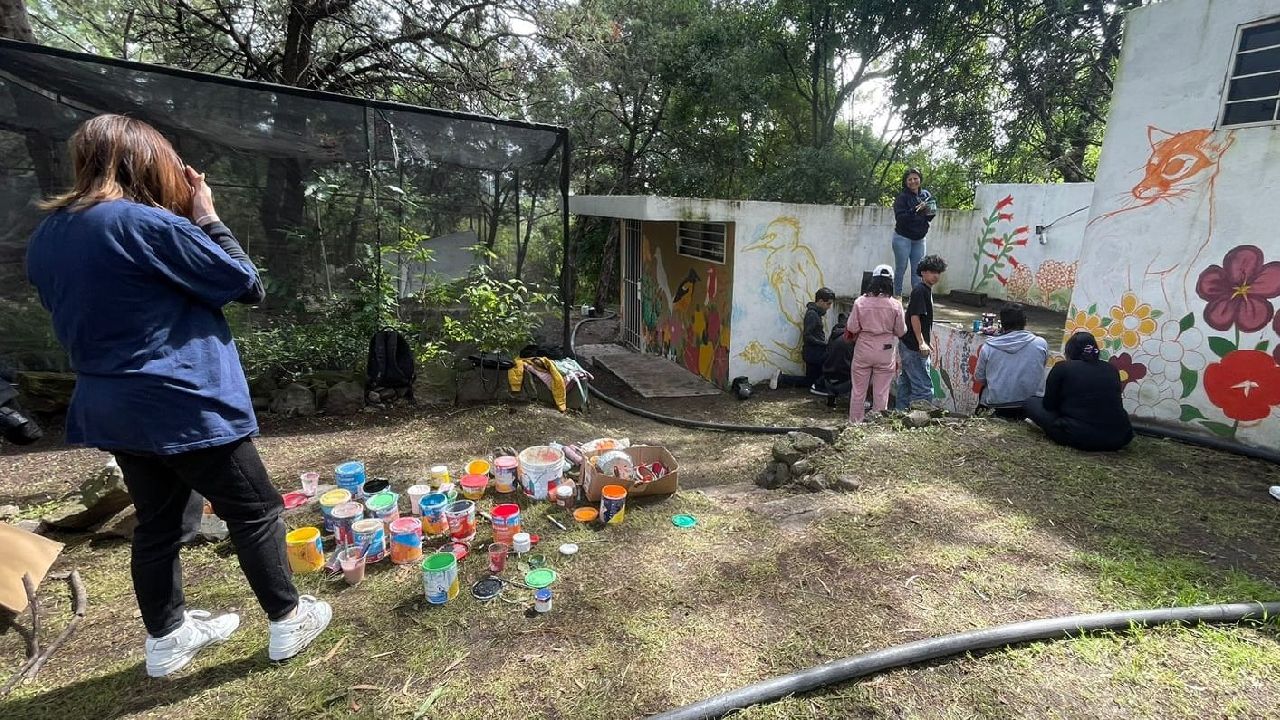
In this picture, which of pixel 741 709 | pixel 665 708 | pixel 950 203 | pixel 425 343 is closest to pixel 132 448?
pixel 665 708

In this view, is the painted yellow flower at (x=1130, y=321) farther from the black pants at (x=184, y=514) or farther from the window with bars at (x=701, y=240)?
the black pants at (x=184, y=514)

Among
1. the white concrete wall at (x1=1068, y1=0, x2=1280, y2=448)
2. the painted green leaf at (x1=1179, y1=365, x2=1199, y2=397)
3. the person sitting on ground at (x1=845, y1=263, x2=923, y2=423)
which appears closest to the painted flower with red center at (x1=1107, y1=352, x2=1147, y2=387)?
the white concrete wall at (x1=1068, y1=0, x2=1280, y2=448)

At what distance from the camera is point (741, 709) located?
2.06m

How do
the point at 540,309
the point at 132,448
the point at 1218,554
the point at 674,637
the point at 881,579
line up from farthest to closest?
the point at 540,309 → the point at 1218,554 → the point at 881,579 → the point at 674,637 → the point at 132,448

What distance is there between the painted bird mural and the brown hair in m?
7.08

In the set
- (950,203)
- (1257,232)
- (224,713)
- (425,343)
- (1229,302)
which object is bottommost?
(224,713)

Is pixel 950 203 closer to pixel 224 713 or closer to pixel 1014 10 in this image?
pixel 1014 10

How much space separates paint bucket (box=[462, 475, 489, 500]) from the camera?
3.80 metres

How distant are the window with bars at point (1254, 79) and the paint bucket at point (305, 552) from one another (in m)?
6.78

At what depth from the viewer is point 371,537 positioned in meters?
2.97

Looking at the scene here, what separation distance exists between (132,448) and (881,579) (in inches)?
118

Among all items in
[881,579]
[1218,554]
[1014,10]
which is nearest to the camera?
[881,579]

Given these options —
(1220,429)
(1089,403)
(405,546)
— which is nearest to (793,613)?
(405,546)

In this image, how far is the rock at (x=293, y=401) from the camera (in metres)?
5.57
